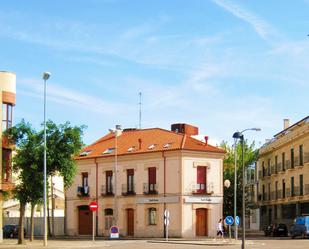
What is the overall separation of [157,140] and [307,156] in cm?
1585

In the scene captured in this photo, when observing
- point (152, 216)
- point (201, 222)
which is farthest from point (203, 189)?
point (152, 216)

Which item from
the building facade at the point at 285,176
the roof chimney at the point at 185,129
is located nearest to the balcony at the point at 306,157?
the building facade at the point at 285,176

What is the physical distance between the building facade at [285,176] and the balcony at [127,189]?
715 inches

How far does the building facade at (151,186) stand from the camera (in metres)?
60.2

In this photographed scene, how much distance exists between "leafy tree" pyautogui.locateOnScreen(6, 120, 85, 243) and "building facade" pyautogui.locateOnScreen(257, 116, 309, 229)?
98.6 ft

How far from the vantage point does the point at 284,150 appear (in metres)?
77.1

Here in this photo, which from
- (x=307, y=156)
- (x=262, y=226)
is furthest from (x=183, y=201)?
(x=262, y=226)

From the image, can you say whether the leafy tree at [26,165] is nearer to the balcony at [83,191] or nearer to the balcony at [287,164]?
the balcony at [83,191]

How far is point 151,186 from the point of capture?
6225 cm

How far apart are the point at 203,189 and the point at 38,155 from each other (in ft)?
66.6

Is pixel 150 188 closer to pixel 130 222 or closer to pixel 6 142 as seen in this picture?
pixel 130 222

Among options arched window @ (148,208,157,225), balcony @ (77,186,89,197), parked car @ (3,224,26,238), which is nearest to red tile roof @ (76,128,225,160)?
balcony @ (77,186,89,197)

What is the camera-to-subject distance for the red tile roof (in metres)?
61.8

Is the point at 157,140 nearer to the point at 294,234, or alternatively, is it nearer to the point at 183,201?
the point at 183,201
